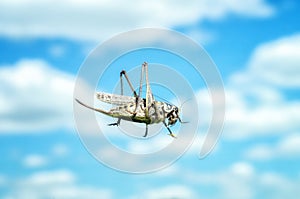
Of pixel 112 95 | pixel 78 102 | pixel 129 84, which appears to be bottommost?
pixel 78 102

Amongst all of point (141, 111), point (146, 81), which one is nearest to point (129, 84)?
point (146, 81)

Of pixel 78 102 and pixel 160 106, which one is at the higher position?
pixel 160 106

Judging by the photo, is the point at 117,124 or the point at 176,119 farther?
the point at 176,119

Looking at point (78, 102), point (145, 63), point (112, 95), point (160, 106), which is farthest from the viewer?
point (145, 63)

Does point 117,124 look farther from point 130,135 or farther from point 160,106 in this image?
point 160,106
